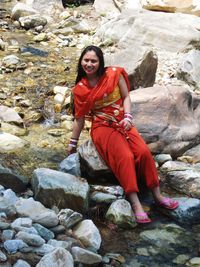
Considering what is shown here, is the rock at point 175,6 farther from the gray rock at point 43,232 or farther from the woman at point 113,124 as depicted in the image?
the gray rock at point 43,232

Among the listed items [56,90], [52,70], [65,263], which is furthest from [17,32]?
[65,263]

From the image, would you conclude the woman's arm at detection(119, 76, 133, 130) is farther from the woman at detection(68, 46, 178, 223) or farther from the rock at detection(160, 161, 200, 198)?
the rock at detection(160, 161, 200, 198)

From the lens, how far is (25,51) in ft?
26.7

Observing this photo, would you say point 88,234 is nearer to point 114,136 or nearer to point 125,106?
point 114,136

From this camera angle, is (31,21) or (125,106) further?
(31,21)

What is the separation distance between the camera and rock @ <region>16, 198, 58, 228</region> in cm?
340

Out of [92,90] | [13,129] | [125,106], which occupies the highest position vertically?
[92,90]

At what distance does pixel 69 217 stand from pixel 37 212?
0.78 feet

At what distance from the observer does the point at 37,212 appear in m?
3.45

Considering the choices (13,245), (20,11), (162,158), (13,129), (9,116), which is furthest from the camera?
(20,11)

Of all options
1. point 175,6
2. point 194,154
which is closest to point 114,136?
point 194,154

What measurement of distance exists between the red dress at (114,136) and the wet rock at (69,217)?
1.85 ft

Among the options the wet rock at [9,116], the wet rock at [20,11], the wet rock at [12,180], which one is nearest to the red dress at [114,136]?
the wet rock at [12,180]

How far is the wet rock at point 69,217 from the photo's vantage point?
3.50 m
